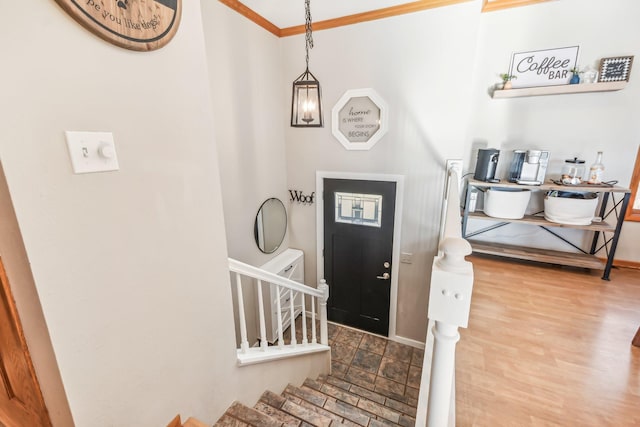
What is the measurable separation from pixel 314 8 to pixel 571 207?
3.01 metres

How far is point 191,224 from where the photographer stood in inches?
47.8

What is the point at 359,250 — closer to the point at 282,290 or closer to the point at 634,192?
the point at 282,290

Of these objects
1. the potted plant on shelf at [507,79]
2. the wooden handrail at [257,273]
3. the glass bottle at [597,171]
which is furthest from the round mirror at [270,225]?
the glass bottle at [597,171]

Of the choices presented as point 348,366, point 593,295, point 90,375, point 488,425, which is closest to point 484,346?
point 488,425

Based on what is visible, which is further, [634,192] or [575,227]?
[634,192]

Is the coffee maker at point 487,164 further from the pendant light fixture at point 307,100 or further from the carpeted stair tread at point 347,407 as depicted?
the carpeted stair tread at point 347,407

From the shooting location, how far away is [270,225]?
3.18m

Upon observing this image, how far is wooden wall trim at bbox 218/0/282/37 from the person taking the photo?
2.32 m

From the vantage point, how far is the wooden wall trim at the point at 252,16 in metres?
2.32

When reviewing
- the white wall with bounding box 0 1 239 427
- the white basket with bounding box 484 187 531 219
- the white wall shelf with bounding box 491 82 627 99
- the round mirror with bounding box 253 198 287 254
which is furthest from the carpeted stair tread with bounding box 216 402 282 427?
the white wall shelf with bounding box 491 82 627 99

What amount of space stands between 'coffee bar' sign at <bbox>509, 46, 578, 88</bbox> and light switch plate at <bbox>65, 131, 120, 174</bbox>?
3.33 metres

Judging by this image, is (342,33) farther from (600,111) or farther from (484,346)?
(484,346)

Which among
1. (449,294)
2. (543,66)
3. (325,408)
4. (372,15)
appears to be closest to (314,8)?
(372,15)

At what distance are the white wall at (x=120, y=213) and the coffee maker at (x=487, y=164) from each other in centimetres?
253
